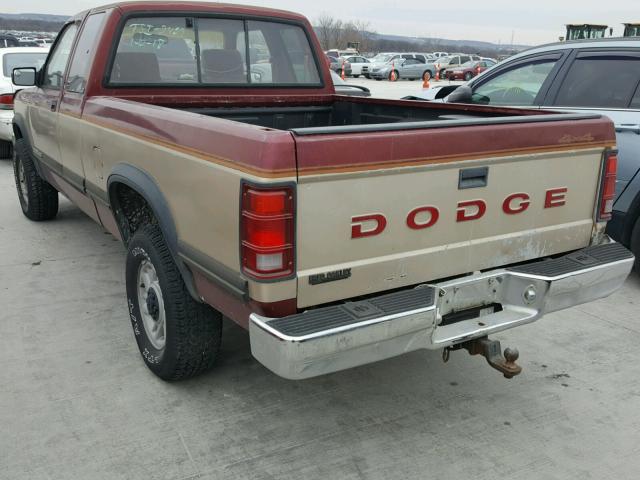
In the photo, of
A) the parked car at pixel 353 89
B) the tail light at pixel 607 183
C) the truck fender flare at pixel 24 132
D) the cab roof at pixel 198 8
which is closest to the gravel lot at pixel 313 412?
the tail light at pixel 607 183

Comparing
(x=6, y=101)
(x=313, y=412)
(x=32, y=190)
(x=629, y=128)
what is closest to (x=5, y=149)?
(x=6, y=101)

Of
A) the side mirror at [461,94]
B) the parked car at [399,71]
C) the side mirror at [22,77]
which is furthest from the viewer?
the parked car at [399,71]

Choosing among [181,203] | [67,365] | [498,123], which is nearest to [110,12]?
[181,203]

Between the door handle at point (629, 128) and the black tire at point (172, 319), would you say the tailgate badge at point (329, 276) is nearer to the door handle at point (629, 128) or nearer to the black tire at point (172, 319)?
the black tire at point (172, 319)

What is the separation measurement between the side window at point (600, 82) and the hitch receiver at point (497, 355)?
2991 millimetres

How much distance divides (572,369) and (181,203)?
7.84ft

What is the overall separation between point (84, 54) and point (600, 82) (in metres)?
3.96

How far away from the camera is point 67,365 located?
11.6 feet

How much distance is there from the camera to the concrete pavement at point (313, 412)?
2.73 m

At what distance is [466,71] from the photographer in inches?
1516

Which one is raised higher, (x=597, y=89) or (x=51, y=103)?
(x=597, y=89)

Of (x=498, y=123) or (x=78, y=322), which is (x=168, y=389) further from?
(x=498, y=123)

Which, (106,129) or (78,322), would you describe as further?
(78,322)

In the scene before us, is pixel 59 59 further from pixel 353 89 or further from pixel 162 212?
pixel 353 89
